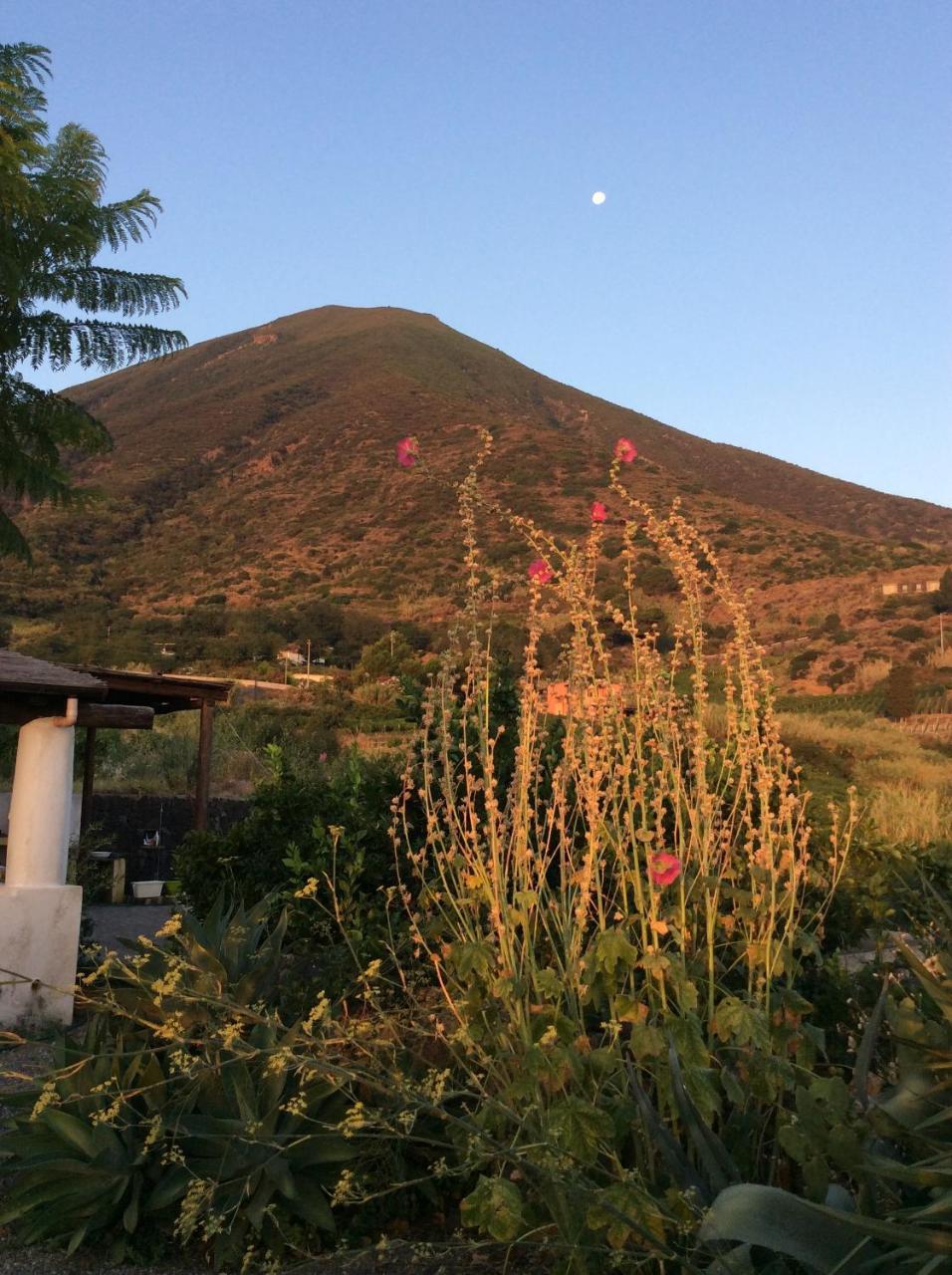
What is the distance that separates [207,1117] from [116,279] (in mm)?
11082

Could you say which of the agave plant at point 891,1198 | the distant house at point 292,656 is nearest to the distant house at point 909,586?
the distant house at point 292,656

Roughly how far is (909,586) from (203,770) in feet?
95.4

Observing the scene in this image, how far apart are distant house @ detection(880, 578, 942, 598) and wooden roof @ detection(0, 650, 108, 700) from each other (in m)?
31.8

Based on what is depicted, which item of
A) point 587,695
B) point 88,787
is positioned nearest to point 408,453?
point 587,695

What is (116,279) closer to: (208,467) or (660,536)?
(660,536)

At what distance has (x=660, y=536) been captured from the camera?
10.4 ft

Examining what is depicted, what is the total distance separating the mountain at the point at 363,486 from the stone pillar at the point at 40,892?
19413 mm

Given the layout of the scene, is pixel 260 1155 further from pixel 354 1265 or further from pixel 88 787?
pixel 88 787

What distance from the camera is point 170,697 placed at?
11.3 m

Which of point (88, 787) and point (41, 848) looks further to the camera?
point (88, 787)

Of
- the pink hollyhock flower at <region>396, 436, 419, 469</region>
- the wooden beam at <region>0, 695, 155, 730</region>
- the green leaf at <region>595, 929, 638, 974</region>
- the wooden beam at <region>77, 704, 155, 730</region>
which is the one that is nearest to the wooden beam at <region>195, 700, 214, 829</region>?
the wooden beam at <region>77, 704, 155, 730</region>

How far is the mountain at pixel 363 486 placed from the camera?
4150cm

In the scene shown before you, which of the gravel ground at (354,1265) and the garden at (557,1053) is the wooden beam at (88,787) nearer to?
the garden at (557,1053)

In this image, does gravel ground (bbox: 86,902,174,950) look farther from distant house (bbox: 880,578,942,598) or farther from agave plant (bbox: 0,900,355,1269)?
distant house (bbox: 880,578,942,598)
